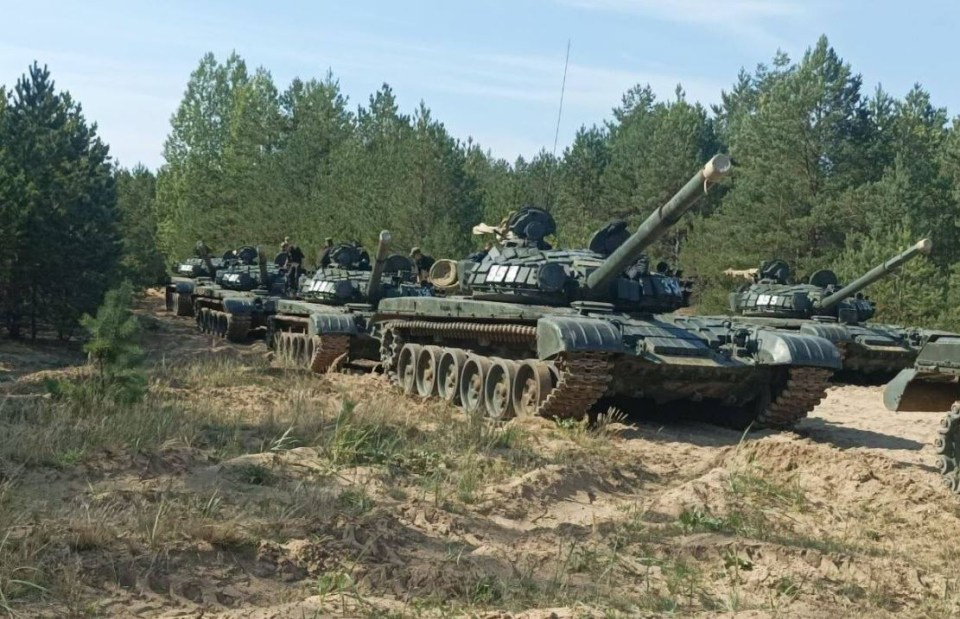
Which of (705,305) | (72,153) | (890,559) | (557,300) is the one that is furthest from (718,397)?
(705,305)

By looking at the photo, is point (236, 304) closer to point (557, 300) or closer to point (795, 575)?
point (557, 300)

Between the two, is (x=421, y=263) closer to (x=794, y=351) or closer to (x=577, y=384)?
(x=577, y=384)

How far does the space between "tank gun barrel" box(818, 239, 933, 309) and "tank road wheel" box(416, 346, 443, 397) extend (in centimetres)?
810

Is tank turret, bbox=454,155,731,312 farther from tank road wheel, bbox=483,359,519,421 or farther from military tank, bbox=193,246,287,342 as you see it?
military tank, bbox=193,246,287,342

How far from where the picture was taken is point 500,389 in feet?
41.2

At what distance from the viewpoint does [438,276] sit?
57.2 ft

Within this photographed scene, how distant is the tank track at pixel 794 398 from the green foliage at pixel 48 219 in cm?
1413

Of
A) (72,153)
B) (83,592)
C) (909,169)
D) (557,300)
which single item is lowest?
(83,592)

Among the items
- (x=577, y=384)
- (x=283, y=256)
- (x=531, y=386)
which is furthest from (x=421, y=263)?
(x=577, y=384)

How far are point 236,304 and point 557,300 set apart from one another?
1153cm

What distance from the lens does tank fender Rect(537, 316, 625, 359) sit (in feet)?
34.6

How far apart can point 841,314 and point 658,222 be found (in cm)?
1023

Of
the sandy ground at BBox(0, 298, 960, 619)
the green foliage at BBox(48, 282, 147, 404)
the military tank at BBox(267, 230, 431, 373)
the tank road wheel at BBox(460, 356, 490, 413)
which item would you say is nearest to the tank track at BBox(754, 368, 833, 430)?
the sandy ground at BBox(0, 298, 960, 619)

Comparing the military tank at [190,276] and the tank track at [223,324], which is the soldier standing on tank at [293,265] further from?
the military tank at [190,276]
